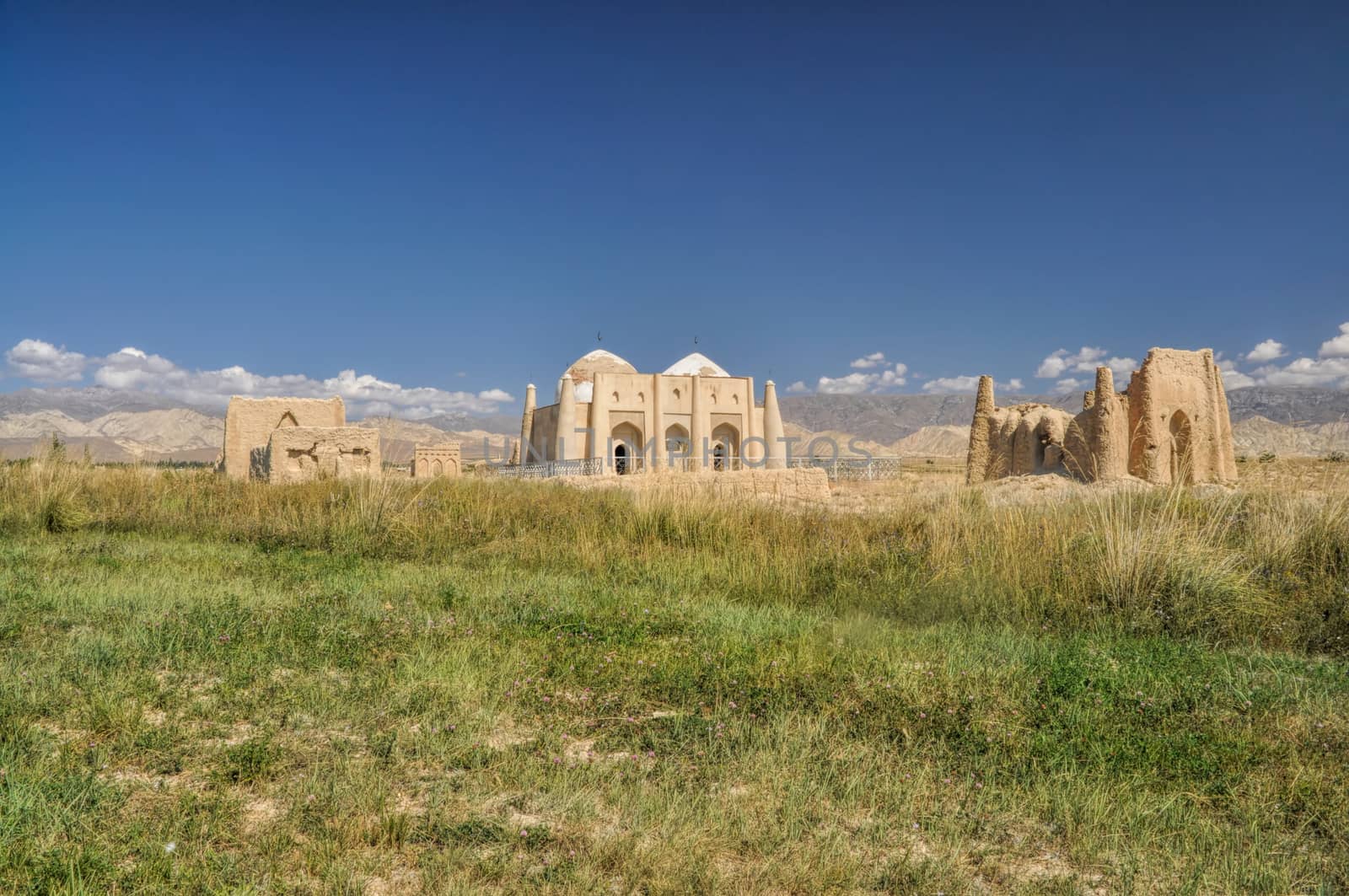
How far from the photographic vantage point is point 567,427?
29.9 metres

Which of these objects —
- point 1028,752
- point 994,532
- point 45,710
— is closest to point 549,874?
point 1028,752

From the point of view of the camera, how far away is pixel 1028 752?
10.2 ft

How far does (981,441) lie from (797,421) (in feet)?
439

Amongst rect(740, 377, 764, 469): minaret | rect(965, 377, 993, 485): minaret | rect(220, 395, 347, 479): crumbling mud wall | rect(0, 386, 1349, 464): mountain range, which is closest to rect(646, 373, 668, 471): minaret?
rect(740, 377, 764, 469): minaret

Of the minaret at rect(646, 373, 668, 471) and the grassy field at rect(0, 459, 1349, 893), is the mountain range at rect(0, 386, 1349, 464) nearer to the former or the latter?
the minaret at rect(646, 373, 668, 471)

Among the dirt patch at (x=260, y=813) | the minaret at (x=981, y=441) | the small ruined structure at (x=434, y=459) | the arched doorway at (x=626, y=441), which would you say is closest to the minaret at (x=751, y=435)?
the arched doorway at (x=626, y=441)

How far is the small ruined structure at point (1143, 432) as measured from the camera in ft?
51.4

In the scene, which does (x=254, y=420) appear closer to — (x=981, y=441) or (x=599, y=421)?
(x=599, y=421)

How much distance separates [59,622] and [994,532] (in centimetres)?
617

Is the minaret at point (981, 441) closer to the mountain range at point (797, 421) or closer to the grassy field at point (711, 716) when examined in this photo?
the grassy field at point (711, 716)

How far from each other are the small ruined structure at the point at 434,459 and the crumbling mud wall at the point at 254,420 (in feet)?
22.7

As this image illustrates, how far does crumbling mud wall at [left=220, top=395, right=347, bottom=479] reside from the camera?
1945 centimetres

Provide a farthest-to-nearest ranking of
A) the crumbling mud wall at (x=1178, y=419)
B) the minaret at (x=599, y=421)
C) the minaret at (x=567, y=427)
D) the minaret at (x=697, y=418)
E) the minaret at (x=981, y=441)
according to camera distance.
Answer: the minaret at (x=697, y=418), the minaret at (x=599, y=421), the minaret at (x=567, y=427), the minaret at (x=981, y=441), the crumbling mud wall at (x=1178, y=419)

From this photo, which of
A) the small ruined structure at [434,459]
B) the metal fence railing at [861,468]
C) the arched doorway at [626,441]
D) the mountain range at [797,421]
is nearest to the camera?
the metal fence railing at [861,468]
